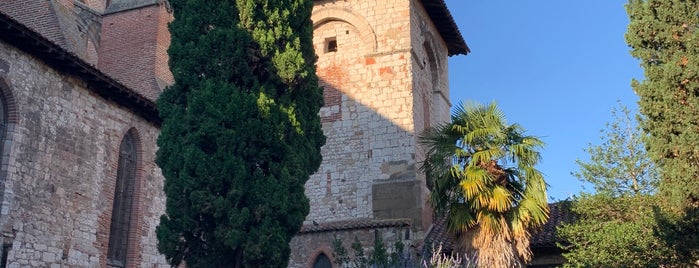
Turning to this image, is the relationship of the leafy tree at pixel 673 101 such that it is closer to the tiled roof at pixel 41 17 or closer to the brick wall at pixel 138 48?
the brick wall at pixel 138 48

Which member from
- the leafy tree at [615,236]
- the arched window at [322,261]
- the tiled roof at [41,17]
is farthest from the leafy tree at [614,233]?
the tiled roof at [41,17]

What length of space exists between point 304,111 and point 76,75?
449cm

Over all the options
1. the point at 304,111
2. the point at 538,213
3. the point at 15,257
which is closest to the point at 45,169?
the point at 15,257

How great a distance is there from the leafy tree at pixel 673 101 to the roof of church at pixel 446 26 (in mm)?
8570

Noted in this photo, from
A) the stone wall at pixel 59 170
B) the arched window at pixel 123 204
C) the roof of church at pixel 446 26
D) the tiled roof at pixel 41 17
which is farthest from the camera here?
the roof of church at pixel 446 26

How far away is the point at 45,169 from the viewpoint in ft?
37.2

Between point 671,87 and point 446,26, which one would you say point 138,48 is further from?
point 671,87

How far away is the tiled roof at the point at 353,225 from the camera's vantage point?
52.0ft

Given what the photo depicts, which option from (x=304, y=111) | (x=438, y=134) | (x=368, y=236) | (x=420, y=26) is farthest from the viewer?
(x=420, y=26)

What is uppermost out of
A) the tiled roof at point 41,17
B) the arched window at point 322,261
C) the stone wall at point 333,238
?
the tiled roof at point 41,17

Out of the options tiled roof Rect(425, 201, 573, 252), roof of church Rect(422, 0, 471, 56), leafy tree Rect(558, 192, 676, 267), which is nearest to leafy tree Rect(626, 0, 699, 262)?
leafy tree Rect(558, 192, 676, 267)

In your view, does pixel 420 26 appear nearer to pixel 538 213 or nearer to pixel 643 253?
pixel 538 213

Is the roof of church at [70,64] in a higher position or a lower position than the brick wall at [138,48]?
lower

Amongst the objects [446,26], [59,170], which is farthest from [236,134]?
[446,26]
